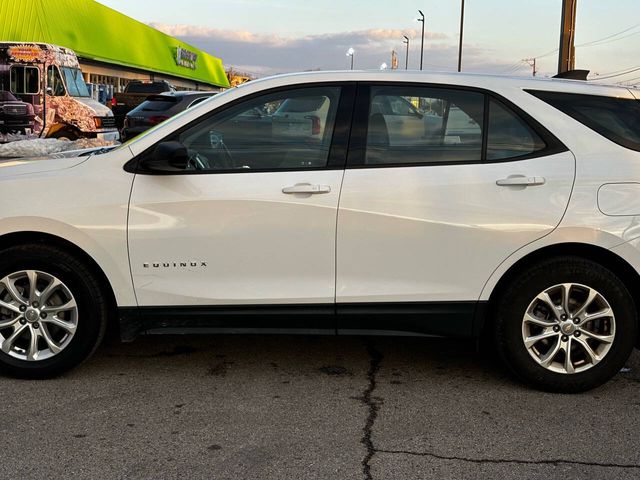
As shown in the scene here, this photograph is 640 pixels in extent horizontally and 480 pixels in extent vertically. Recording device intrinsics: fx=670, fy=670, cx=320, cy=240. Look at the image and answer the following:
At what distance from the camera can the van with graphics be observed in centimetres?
1491

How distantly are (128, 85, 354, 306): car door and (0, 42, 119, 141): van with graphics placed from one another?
12153mm

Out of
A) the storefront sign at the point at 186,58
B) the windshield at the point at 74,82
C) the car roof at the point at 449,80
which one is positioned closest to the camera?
the car roof at the point at 449,80

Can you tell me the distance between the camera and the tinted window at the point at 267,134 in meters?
3.81

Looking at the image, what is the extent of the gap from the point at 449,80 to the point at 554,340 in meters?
1.63

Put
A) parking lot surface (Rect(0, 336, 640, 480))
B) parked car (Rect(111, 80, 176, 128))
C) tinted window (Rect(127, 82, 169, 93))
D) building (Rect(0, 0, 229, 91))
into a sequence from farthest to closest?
tinted window (Rect(127, 82, 169, 93)), building (Rect(0, 0, 229, 91)), parked car (Rect(111, 80, 176, 128)), parking lot surface (Rect(0, 336, 640, 480))

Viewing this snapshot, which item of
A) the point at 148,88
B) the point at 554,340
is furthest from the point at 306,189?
the point at 148,88

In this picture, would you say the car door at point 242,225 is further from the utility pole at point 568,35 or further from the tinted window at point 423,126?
the utility pole at point 568,35

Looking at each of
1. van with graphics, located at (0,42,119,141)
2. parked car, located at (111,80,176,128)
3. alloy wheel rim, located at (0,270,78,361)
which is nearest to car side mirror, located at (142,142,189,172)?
alloy wheel rim, located at (0,270,78,361)

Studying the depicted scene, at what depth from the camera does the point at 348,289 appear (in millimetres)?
3760

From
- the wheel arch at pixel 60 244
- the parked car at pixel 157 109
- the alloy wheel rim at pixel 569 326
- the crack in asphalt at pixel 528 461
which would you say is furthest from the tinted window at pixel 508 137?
the parked car at pixel 157 109

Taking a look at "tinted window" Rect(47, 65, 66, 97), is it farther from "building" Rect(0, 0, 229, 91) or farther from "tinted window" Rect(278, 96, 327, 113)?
"tinted window" Rect(278, 96, 327, 113)

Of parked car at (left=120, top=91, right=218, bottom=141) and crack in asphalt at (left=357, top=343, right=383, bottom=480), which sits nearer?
crack in asphalt at (left=357, top=343, right=383, bottom=480)

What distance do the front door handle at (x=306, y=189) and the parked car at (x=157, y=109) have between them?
10556 mm

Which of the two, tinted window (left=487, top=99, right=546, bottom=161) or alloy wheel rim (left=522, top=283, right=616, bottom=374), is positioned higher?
tinted window (left=487, top=99, right=546, bottom=161)
